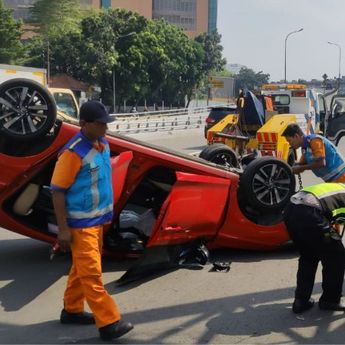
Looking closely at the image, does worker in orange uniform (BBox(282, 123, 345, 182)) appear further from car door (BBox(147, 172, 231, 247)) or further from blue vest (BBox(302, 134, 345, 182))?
car door (BBox(147, 172, 231, 247))

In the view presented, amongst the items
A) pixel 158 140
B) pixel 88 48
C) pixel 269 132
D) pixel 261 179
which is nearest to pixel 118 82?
pixel 88 48

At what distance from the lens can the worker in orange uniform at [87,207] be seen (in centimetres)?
393

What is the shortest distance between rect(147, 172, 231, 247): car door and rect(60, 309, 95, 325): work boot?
1238 millimetres

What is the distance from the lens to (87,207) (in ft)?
13.2

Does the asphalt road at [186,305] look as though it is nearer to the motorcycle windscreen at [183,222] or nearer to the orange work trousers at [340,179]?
the motorcycle windscreen at [183,222]

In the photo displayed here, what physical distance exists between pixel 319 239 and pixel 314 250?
14 centimetres

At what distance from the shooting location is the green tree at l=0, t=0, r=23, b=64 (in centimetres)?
4844

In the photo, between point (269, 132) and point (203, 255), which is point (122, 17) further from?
point (203, 255)

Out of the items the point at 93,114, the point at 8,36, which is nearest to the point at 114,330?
the point at 93,114

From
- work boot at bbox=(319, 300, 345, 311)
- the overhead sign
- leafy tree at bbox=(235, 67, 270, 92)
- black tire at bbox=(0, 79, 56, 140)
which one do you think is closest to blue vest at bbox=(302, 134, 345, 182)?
work boot at bbox=(319, 300, 345, 311)

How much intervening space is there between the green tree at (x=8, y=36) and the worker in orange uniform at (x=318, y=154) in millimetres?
45741

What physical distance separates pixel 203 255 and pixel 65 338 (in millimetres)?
2053

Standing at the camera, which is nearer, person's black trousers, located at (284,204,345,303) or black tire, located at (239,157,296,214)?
person's black trousers, located at (284,204,345,303)

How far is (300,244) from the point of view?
456cm
